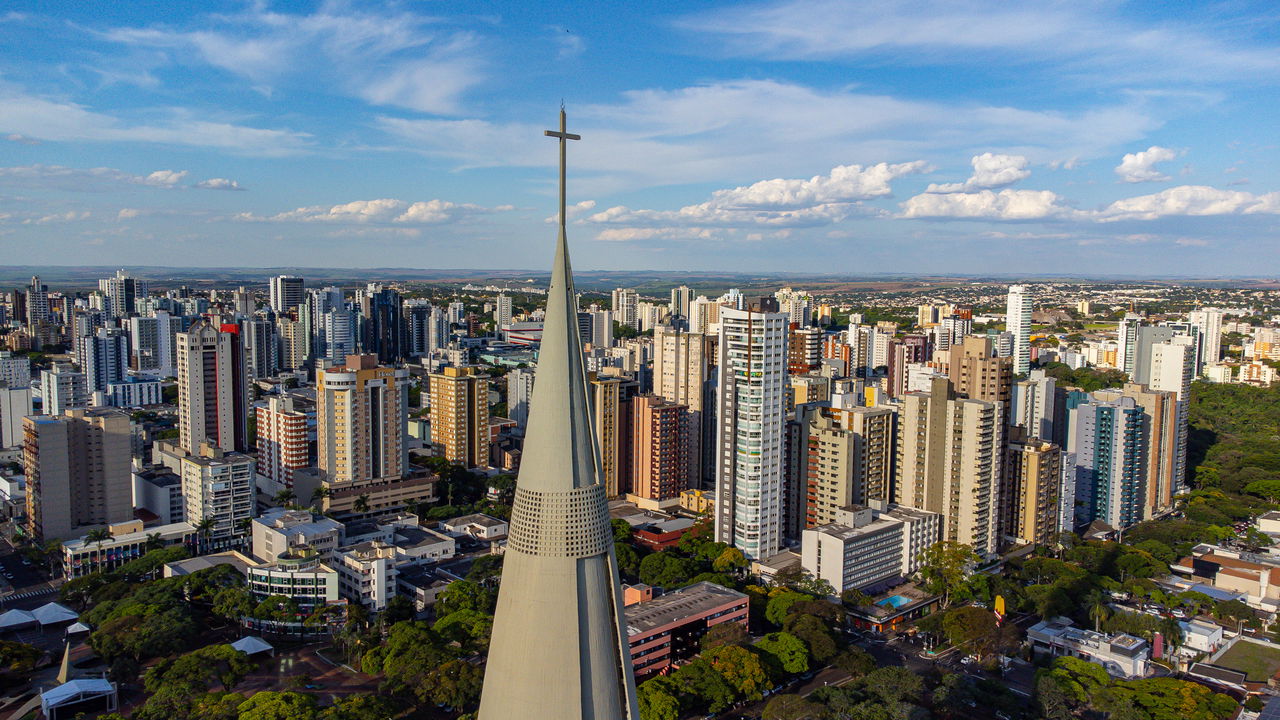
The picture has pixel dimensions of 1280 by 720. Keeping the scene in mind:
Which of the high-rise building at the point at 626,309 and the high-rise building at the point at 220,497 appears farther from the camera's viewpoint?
the high-rise building at the point at 626,309

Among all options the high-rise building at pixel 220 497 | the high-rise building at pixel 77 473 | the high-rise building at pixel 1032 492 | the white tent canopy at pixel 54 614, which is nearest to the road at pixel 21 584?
the high-rise building at pixel 77 473

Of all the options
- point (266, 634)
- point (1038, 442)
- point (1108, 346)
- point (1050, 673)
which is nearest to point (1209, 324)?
point (1108, 346)

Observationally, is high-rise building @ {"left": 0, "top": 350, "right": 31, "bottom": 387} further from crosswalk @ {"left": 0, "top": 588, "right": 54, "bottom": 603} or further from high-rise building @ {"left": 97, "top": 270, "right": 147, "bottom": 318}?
crosswalk @ {"left": 0, "top": 588, "right": 54, "bottom": 603}

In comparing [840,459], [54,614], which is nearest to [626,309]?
[840,459]

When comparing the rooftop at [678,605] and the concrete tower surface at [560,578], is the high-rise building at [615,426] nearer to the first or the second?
the rooftop at [678,605]

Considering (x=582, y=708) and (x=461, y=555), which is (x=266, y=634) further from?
(x=582, y=708)

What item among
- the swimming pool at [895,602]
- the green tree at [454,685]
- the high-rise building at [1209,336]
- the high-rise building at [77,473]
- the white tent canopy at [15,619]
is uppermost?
the high-rise building at [1209,336]

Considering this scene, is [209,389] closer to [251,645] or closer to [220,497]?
[220,497]
